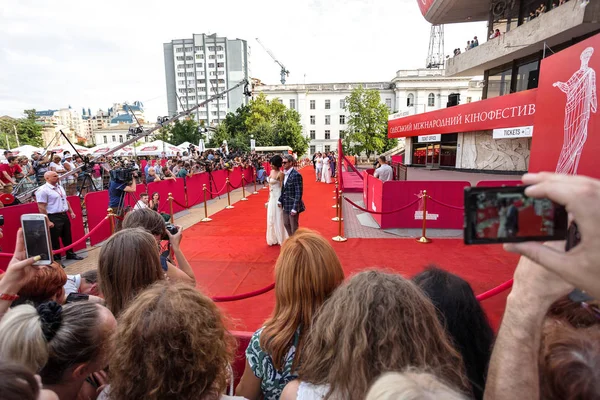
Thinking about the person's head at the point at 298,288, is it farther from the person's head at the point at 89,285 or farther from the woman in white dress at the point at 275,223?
the woman in white dress at the point at 275,223

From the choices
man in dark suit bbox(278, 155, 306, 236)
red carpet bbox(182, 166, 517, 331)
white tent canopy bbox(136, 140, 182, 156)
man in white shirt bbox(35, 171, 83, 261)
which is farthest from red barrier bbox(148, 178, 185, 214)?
white tent canopy bbox(136, 140, 182, 156)

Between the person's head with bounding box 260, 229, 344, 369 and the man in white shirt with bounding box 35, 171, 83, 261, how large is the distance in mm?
5710

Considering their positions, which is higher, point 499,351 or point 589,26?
point 589,26

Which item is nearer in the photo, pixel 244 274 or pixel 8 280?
pixel 8 280

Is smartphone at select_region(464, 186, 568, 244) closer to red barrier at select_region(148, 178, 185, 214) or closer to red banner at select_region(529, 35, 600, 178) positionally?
red banner at select_region(529, 35, 600, 178)

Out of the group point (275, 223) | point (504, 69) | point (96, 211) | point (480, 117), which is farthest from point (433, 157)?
point (96, 211)

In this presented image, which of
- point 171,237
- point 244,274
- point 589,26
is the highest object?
point 589,26

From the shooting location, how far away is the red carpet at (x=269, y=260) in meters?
4.36

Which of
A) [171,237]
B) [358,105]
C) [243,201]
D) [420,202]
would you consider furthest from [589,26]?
[358,105]

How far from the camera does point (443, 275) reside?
5.69 ft

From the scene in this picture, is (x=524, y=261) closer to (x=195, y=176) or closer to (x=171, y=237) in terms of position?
(x=171, y=237)

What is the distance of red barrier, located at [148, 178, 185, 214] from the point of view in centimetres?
952

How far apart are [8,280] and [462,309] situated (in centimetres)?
261

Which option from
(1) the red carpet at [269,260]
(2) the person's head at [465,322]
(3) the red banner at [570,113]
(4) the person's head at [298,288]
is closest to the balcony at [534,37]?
Answer: (3) the red banner at [570,113]
